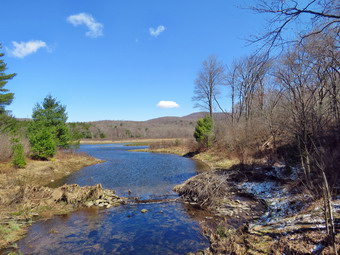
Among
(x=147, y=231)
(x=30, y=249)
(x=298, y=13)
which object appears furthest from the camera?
(x=147, y=231)

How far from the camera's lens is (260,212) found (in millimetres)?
8875

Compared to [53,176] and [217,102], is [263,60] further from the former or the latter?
[217,102]

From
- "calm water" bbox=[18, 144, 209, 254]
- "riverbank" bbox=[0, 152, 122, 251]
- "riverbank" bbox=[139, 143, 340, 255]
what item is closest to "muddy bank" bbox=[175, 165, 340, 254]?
"riverbank" bbox=[139, 143, 340, 255]

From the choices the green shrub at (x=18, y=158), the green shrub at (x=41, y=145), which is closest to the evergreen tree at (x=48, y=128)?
the green shrub at (x=41, y=145)

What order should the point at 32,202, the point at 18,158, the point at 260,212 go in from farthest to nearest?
the point at 18,158
the point at 32,202
the point at 260,212

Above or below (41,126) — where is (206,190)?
below

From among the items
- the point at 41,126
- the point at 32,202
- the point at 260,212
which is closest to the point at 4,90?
the point at 41,126

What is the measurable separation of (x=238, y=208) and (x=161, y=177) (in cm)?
907

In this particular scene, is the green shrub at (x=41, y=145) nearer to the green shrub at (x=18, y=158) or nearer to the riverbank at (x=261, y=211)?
the green shrub at (x=18, y=158)

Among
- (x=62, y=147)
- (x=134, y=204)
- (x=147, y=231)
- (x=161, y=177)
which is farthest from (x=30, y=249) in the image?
(x=62, y=147)

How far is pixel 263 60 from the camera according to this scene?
4.86 metres

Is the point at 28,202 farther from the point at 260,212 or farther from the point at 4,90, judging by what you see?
the point at 4,90

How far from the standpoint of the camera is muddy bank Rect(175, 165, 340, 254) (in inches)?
205

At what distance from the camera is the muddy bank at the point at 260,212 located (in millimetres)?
5201
